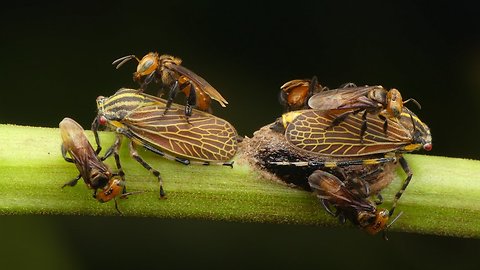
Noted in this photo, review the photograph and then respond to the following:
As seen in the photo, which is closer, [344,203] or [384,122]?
[344,203]

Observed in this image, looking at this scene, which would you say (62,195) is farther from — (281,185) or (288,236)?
(288,236)

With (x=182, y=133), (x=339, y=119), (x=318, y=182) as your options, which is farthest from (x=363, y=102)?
(x=182, y=133)

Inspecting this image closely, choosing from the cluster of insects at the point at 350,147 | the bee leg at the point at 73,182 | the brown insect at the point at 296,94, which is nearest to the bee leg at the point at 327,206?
the cluster of insects at the point at 350,147

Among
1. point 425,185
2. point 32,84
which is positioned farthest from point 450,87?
point 32,84

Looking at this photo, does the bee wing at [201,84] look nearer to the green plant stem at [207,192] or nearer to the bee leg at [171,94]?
the bee leg at [171,94]

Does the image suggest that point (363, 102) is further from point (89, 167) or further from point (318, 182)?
point (89, 167)

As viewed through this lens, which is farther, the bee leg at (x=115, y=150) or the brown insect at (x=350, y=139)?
the brown insect at (x=350, y=139)

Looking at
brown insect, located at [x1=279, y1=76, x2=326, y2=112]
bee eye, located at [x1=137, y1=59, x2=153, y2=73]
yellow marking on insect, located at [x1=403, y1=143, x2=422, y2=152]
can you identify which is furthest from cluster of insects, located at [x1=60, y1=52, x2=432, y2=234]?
bee eye, located at [x1=137, y1=59, x2=153, y2=73]
